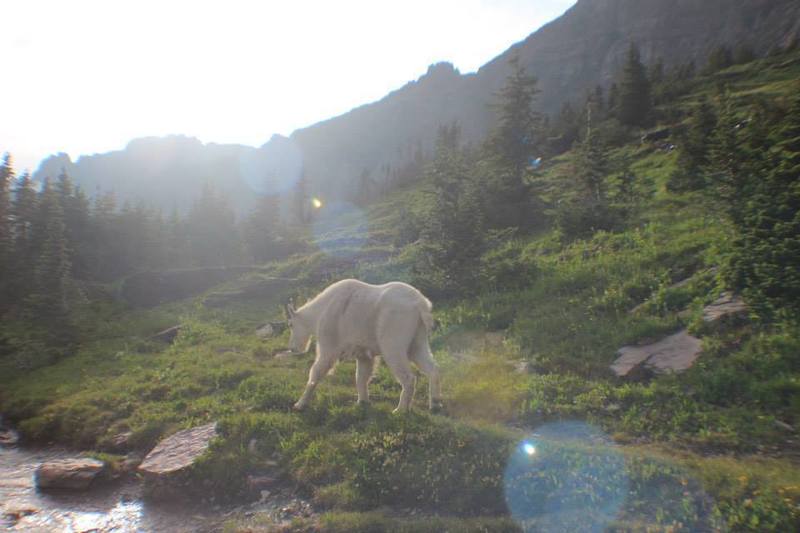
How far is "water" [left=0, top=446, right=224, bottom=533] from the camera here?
644 cm

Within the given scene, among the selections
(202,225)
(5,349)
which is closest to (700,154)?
(5,349)

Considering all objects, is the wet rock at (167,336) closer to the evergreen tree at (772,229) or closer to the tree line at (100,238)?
the tree line at (100,238)

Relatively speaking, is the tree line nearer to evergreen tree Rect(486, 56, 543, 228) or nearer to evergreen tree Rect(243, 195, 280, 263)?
evergreen tree Rect(243, 195, 280, 263)

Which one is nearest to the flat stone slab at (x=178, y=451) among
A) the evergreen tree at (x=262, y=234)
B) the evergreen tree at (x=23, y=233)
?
the evergreen tree at (x=23, y=233)

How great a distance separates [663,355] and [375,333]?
6.13 m

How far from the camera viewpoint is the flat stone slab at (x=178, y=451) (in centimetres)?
752

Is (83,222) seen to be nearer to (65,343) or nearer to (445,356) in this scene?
(65,343)

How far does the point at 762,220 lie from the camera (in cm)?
1011

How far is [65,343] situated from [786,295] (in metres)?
24.7

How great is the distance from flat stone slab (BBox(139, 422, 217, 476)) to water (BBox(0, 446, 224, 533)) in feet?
1.36

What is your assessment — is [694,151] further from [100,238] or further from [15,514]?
[100,238]

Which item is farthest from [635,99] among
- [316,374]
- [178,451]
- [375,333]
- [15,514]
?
[15,514]

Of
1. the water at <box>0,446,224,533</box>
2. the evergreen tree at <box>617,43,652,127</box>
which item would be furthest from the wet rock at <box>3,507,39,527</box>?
the evergreen tree at <box>617,43,652,127</box>

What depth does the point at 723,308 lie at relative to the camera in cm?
995
